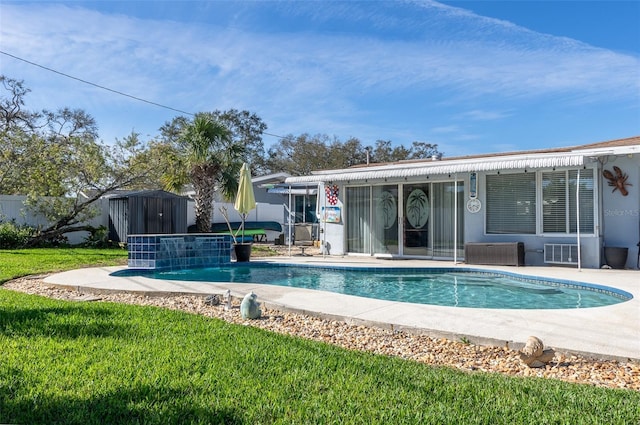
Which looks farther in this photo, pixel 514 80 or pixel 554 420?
pixel 514 80

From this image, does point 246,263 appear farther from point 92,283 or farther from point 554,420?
point 554,420

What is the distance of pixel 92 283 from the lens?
362 inches

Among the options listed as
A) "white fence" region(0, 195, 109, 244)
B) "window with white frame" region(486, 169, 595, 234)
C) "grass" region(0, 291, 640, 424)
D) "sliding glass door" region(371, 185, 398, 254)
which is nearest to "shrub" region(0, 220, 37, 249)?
"white fence" region(0, 195, 109, 244)

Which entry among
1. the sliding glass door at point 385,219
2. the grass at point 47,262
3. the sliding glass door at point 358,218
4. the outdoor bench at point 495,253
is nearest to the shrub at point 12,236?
the grass at point 47,262

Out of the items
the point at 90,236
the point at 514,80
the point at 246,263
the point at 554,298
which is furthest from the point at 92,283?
the point at 514,80

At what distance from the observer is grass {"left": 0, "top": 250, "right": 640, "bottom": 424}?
3.05m

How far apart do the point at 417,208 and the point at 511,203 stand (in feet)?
10.5

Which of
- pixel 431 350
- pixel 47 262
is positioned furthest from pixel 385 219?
pixel 431 350

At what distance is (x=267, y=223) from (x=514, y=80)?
1557 centimetres

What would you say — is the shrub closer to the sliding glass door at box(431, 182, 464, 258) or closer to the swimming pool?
the swimming pool

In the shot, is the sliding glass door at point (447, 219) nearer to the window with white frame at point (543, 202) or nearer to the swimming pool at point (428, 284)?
the window with white frame at point (543, 202)

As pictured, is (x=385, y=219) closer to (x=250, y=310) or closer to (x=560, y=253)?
(x=560, y=253)

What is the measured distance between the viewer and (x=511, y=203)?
1377 centimetres

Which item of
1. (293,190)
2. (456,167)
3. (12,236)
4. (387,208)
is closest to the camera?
(456,167)
